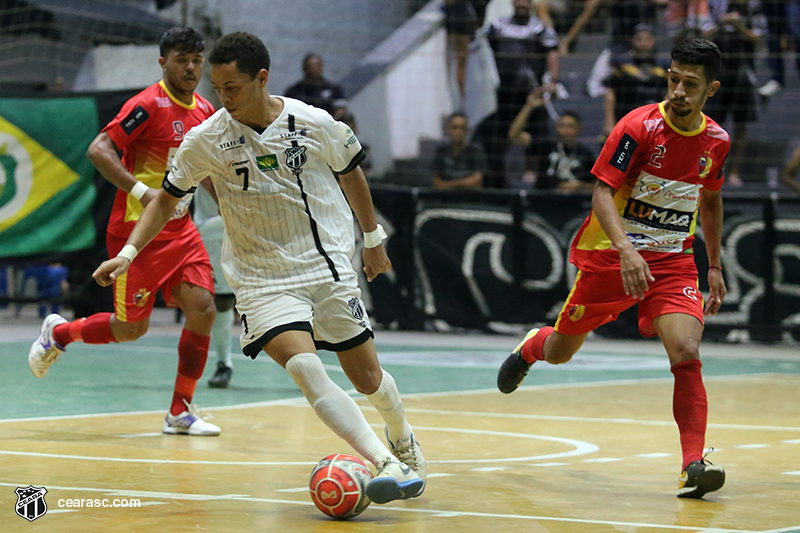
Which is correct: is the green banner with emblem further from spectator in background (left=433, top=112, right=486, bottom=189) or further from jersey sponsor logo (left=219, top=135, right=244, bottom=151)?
jersey sponsor logo (left=219, top=135, right=244, bottom=151)

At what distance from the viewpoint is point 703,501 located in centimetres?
539

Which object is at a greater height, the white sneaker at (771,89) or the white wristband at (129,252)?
the white wristband at (129,252)

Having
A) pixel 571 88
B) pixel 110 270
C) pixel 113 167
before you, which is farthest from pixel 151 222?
pixel 571 88

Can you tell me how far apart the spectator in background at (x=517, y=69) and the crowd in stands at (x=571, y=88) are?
0.05 ft

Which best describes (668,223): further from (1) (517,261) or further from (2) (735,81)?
(2) (735,81)

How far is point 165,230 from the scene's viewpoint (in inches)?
294

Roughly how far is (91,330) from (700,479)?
164 inches

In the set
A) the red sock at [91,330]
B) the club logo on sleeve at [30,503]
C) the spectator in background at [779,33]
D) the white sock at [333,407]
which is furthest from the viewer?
the spectator in background at [779,33]

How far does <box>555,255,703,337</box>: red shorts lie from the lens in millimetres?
5977

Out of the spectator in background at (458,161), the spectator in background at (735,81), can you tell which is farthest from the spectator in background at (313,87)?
the spectator in background at (735,81)

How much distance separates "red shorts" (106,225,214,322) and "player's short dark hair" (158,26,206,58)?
1.17 meters

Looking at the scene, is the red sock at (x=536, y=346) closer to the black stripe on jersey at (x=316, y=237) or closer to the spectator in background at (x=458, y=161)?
the black stripe on jersey at (x=316, y=237)

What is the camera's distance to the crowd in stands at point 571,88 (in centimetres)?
1622

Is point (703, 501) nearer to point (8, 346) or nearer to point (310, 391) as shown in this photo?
point (310, 391)
